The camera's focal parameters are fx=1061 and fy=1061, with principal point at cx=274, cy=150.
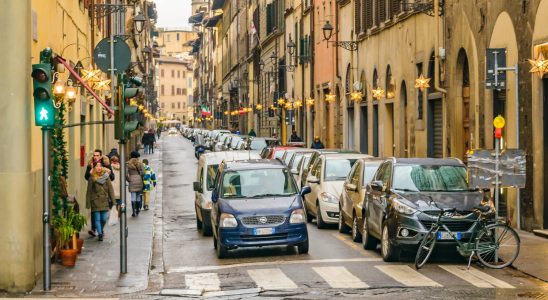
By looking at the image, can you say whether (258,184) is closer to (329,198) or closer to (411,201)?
(411,201)

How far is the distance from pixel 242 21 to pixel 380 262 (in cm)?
8267

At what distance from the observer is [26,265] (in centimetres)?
1462

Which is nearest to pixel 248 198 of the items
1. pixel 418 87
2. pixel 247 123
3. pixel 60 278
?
pixel 60 278

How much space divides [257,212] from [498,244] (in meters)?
4.30

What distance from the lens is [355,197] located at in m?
21.1

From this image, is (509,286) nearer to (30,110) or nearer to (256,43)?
(30,110)

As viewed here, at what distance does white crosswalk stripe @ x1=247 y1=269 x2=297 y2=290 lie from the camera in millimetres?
14896

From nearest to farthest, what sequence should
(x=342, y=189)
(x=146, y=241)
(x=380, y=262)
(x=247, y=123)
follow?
(x=380, y=262)
(x=146, y=241)
(x=342, y=189)
(x=247, y=123)

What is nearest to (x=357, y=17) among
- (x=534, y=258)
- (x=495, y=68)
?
(x=495, y=68)

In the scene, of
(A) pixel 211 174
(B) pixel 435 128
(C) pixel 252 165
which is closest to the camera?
(C) pixel 252 165

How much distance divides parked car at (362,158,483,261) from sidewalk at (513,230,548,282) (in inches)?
41.2

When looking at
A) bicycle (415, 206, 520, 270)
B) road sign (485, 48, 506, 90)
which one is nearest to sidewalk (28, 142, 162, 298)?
bicycle (415, 206, 520, 270)

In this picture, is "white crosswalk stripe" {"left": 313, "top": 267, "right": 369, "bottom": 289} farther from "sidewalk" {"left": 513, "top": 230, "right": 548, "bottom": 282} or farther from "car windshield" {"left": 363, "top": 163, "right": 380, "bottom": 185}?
"car windshield" {"left": 363, "top": 163, "right": 380, "bottom": 185}

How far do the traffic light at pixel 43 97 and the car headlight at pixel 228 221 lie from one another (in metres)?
4.75
